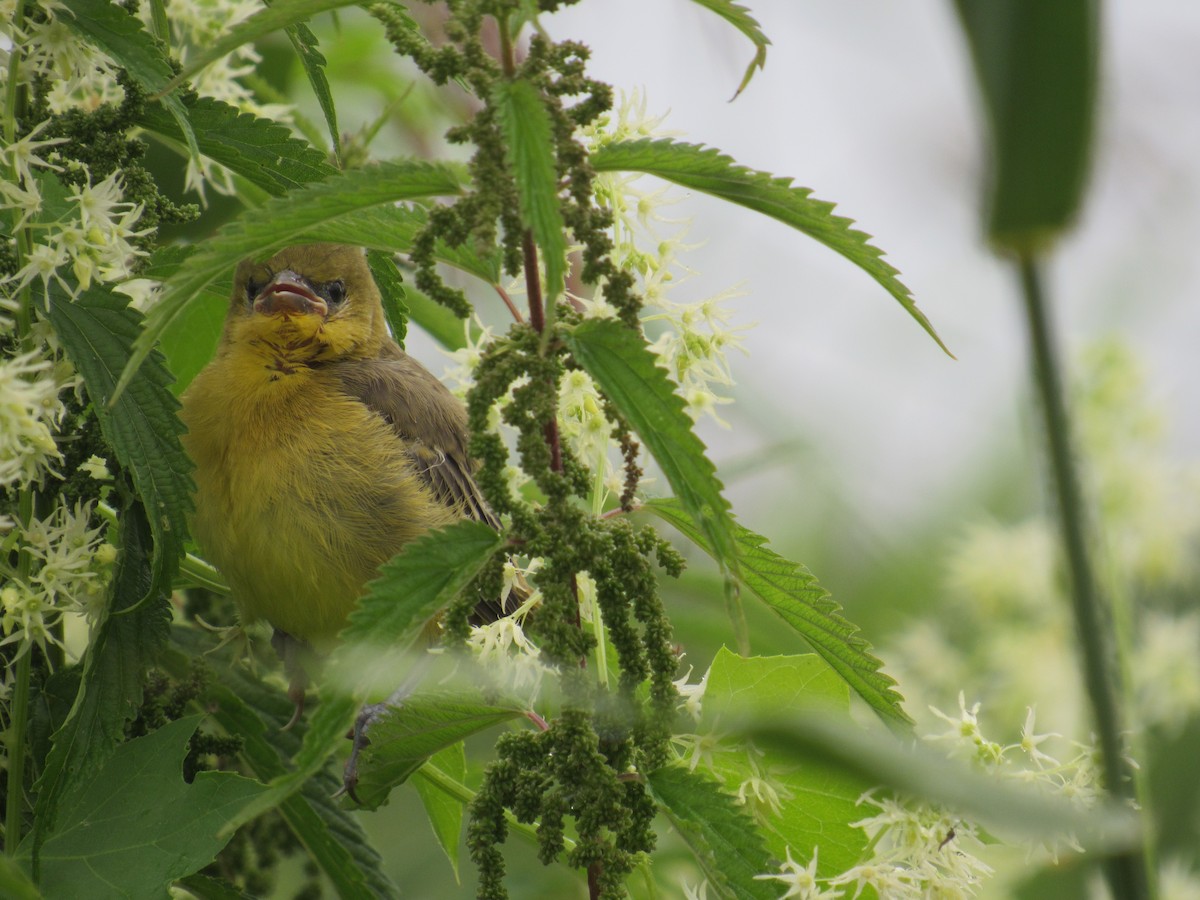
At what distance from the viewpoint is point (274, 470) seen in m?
2.95

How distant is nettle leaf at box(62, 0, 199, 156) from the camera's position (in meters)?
1.87

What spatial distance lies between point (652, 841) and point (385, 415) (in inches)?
71.7

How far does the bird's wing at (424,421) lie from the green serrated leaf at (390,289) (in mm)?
929

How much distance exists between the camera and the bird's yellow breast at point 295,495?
282 centimetres

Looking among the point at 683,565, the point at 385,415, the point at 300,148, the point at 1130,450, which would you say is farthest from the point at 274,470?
the point at 1130,450

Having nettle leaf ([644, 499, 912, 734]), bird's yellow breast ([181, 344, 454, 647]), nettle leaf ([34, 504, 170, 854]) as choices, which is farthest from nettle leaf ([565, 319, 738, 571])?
bird's yellow breast ([181, 344, 454, 647])

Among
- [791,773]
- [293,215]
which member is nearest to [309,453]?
[791,773]

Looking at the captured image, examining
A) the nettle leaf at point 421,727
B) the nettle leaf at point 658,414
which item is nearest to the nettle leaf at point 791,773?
the nettle leaf at point 421,727

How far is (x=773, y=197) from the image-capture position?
1558 mm

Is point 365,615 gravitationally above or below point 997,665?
below

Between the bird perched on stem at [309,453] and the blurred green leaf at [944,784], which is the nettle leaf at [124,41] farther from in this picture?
the blurred green leaf at [944,784]

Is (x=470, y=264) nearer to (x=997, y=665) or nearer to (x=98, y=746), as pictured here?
(x=98, y=746)

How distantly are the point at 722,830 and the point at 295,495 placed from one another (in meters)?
1.55

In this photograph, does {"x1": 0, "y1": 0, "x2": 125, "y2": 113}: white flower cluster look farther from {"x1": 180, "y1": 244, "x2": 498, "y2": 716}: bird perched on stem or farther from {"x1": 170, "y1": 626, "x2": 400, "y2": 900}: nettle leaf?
{"x1": 170, "y1": 626, "x2": 400, "y2": 900}: nettle leaf
